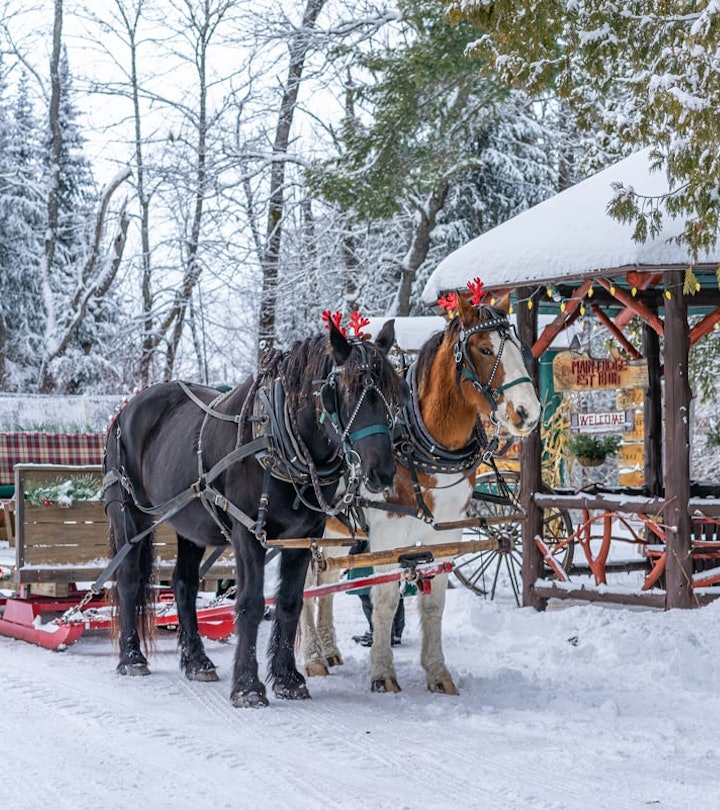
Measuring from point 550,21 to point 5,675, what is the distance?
5.34 metres

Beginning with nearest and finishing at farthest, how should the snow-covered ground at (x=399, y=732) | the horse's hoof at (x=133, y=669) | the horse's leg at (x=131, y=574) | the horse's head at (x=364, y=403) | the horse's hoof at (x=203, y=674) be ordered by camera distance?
the snow-covered ground at (x=399, y=732)
the horse's head at (x=364, y=403)
the horse's hoof at (x=203, y=674)
the horse's hoof at (x=133, y=669)
the horse's leg at (x=131, y=574)

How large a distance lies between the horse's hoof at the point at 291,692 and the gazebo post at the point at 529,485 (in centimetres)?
392

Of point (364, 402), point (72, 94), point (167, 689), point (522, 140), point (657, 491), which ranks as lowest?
point (167, 689)

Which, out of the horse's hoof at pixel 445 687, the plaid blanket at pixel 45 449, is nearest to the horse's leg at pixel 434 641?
the horse's hoof at pixel 445 687

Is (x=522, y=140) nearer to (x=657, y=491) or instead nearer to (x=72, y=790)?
(x=657, y=491)

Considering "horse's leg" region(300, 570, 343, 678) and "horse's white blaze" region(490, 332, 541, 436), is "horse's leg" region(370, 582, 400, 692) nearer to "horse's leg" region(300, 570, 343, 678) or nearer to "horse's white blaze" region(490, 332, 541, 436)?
"horse's leg" region(300, 570, 343, 678)

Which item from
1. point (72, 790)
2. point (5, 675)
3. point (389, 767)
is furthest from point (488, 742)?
point (5, 675)

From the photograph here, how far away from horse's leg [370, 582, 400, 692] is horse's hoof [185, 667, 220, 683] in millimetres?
977

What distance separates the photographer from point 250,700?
5.75 metres

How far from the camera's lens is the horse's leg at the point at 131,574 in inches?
277

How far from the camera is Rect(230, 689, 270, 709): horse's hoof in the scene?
5.75 metres

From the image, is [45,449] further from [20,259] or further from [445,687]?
[20,259]

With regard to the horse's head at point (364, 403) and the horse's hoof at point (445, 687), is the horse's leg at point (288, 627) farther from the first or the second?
the horse's head at point (364, 403)

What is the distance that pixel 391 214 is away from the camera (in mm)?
17609
